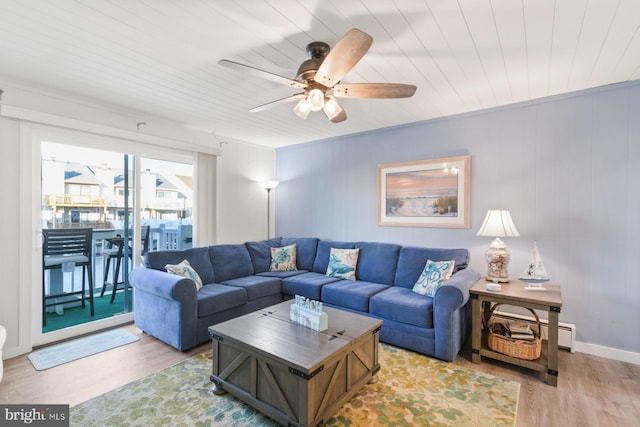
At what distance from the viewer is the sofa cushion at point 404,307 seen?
2779 millimetres

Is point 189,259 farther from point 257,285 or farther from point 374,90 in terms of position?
point 374,90

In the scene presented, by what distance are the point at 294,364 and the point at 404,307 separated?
147 cm

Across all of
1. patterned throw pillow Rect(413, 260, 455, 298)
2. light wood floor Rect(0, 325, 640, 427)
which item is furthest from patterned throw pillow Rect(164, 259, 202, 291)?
patterned throw pillow Rect(413, 260, 455, 298)

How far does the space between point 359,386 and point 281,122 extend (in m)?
3.01

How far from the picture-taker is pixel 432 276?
310 cm

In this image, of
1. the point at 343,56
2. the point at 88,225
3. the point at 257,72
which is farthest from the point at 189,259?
the point at 343,56

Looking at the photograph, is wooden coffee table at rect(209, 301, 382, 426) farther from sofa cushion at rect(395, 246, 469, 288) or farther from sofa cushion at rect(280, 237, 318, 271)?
sofa cushion at rect(280, 237, 318, 271)

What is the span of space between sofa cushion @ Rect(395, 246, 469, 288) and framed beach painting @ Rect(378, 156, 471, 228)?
0.38 meters

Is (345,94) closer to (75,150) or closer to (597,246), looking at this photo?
(597,246)

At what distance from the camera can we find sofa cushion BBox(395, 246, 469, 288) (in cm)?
Answer: 329

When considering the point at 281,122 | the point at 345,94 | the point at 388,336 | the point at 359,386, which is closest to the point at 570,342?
the point at 388,336

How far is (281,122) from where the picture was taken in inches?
152

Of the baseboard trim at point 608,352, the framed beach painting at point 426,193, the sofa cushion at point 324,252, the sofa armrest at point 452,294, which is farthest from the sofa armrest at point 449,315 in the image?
the sofa cushion at point 324,252

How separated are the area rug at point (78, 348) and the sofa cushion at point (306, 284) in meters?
1.67
